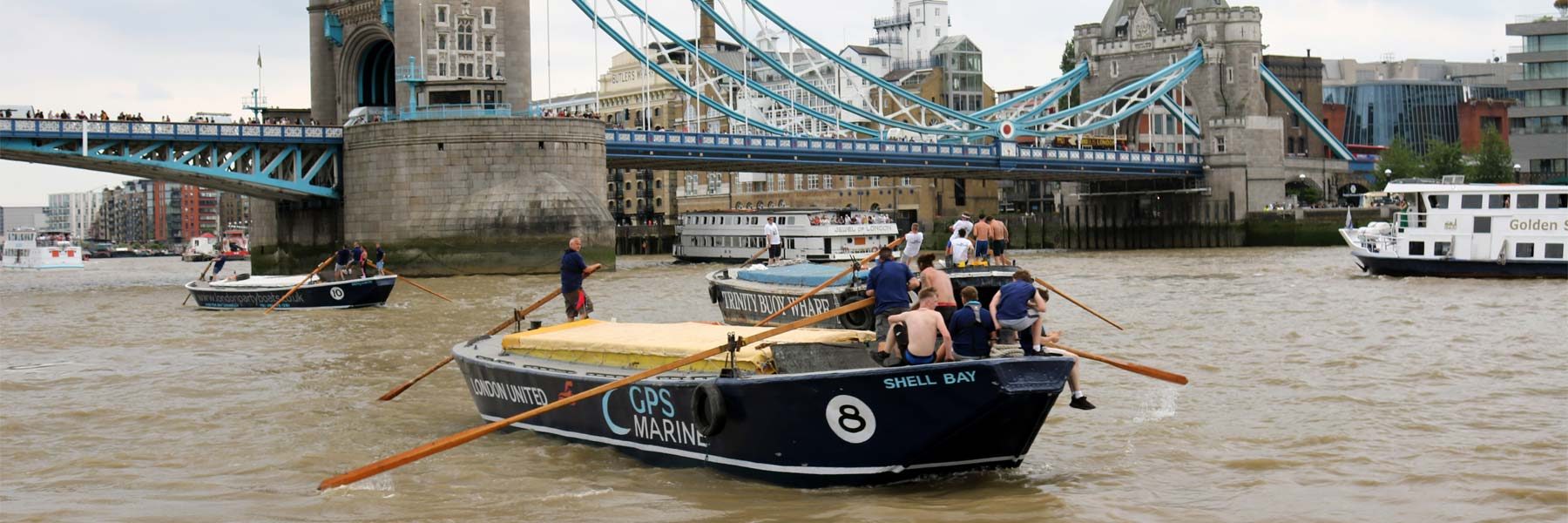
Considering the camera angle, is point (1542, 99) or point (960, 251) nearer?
point (960, 251)

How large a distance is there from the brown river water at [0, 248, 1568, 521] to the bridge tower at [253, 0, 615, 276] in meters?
24.3

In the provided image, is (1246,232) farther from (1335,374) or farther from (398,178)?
(1335,374)

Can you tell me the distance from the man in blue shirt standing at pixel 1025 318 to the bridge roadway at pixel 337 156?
139 feet

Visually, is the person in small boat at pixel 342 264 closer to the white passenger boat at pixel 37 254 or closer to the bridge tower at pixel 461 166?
the bridge tower at pixel 461 166

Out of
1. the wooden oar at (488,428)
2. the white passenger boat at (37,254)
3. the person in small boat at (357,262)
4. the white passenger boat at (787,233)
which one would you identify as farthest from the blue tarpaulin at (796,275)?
the white passenger boat at (37,254)

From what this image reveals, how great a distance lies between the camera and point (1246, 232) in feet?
272

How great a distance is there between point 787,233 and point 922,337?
50.6 meters

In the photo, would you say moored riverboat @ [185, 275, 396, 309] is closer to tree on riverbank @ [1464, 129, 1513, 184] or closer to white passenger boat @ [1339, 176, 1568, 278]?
white passenger boat @ [1339, 176, 1568, 278]

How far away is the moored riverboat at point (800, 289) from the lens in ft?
72.5

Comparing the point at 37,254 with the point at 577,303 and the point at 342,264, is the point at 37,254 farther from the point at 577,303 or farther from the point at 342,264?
the point at 577,303

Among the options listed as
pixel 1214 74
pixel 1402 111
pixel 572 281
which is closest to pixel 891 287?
pixel 572 281

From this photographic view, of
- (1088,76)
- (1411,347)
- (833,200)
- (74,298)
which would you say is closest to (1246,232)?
(1088,76)

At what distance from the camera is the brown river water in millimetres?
12195

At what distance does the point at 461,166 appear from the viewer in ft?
177
